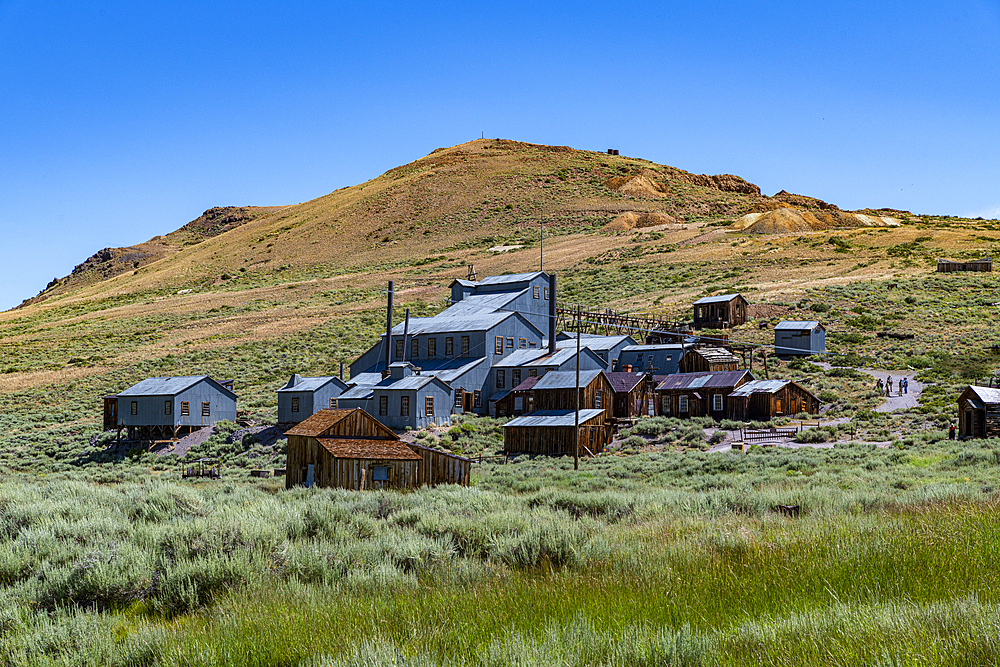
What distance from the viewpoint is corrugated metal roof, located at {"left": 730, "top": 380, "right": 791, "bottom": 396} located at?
46.9m

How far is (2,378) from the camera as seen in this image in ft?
235

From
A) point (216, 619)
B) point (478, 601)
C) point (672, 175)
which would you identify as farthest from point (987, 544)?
point (672, 175)

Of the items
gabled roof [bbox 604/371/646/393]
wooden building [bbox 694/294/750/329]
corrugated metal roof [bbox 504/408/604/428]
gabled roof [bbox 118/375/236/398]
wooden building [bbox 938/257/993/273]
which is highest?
wooden building [bbox 938/257/993/273]

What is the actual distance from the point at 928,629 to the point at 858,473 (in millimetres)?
20366

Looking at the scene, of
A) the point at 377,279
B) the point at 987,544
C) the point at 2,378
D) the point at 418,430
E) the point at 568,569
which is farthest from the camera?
the point at 377,279

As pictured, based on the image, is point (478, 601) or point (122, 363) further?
point (122, 363)

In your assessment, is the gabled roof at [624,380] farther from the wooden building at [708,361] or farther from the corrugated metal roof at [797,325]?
the corrugated metal roof at [797,325]

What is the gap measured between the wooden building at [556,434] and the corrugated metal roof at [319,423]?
1578 centimetres

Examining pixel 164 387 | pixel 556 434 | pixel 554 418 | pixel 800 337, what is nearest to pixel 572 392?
pixel 554 418

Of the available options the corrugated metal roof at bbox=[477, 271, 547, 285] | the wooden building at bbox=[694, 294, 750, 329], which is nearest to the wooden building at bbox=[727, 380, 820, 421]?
the wooden building at bbox=[694, 294, 750, 329]

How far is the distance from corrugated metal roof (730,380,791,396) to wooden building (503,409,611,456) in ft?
31.0

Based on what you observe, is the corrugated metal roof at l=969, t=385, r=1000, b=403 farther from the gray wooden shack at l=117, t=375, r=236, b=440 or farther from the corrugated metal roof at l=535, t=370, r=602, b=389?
the gray wooden shack at l=117, t=375, r=236, b=440

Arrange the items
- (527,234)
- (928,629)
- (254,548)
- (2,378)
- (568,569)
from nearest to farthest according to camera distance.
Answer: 1. (928,629)
2. (568,569)
3. (254,548)
4. (2,378)
5. (527,234)

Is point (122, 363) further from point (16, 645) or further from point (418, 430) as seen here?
point (16, 645)
